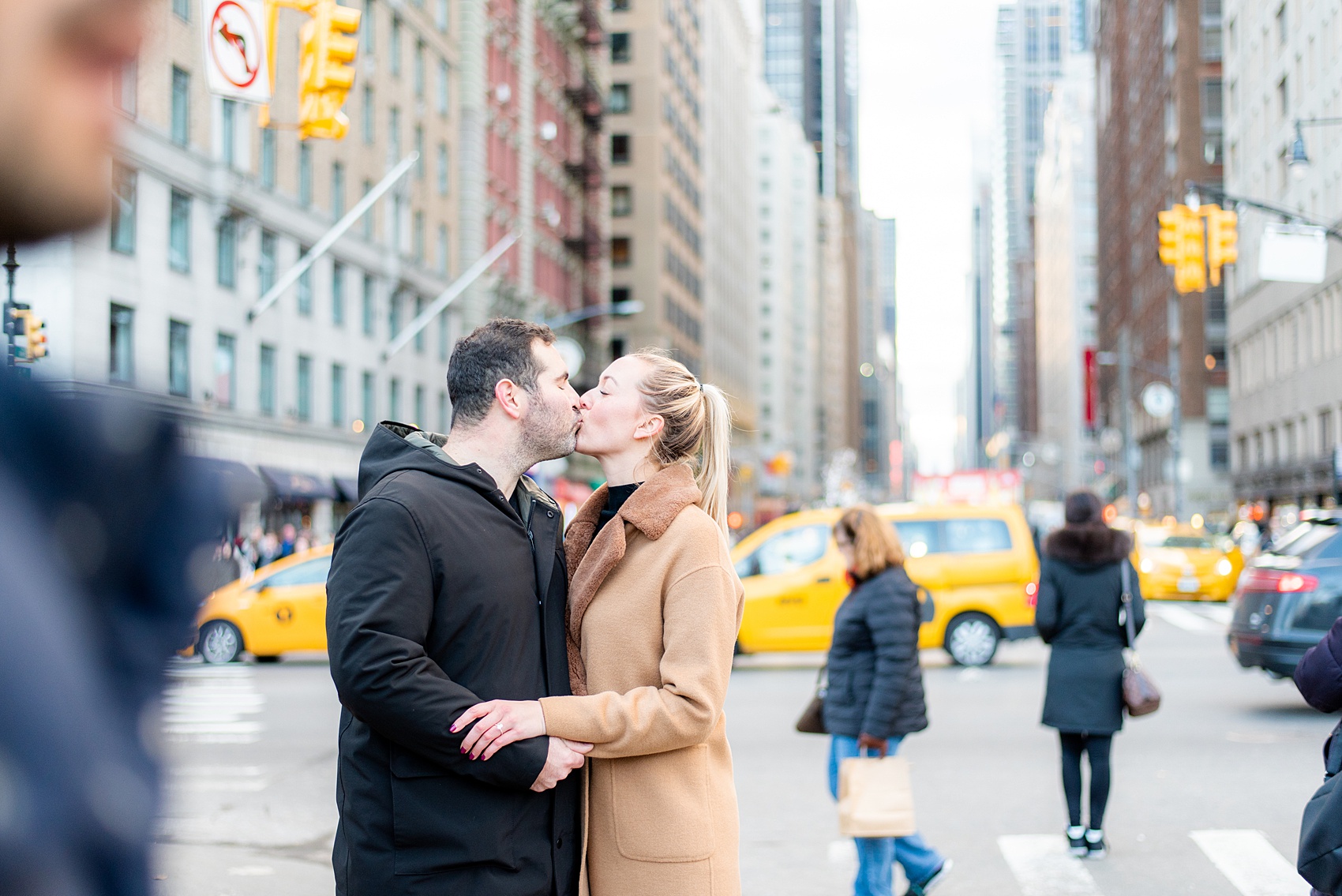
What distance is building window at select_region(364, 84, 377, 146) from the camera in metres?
39.2

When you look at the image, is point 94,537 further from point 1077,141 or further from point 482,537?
point 1077,141

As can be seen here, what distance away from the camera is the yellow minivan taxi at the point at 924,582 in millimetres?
16938

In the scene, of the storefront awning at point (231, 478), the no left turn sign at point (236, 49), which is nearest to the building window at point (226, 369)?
the no left turn sign at point (236, 49)

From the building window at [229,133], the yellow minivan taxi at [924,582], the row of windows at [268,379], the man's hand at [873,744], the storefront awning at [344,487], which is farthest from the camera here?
the storefront awning at [344,487]

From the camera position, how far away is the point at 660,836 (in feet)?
11.1

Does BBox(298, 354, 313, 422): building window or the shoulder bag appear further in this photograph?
BBox(298, 354, 313, 422): building window

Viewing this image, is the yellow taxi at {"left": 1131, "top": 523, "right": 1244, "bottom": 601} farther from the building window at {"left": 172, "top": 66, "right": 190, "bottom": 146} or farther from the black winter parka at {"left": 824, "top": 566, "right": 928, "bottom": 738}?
the black winter parka at {"left": 824, "top": 566, "right": 928, "bottom": 738}

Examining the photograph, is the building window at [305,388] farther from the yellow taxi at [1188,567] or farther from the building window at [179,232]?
the yellow taxi at [1188,567]

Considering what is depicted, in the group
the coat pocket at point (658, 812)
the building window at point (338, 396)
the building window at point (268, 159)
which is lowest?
the coat pocket at point (658, 812)

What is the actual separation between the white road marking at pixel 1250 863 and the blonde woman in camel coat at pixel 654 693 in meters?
4.45

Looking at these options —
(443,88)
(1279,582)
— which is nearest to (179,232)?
(443,88)

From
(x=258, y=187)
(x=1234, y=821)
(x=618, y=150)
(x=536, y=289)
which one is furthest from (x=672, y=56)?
(x=1234, y=821)

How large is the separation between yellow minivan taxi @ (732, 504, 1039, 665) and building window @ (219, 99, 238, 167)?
19444 mm

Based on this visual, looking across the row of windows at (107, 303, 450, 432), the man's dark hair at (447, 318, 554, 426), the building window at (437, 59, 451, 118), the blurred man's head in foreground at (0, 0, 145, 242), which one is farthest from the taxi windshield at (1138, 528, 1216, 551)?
the blurred man's head in foreground at (0, 0, 145, 242)
